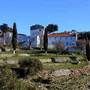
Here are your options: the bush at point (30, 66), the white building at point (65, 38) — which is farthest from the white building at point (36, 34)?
the bush at point (30, 66)

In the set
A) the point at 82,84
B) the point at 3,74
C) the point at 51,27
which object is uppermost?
the point at 51,27

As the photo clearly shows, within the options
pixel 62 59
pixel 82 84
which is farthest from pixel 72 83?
pixel 62 59

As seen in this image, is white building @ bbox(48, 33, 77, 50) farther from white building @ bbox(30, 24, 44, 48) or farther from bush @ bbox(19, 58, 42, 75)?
bush @ bbox(19, 58, 42, 75)

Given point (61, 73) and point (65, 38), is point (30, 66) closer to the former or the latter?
point (61, 73)

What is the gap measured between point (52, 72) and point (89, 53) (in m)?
20.2

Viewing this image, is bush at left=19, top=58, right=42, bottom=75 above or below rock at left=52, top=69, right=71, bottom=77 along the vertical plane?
above

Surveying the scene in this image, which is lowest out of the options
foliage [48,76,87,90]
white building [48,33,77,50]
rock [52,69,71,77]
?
foliage [48,76,87,90]

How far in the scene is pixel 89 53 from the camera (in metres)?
42.8

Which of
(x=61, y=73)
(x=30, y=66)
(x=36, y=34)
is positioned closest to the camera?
(x=61, y=73)

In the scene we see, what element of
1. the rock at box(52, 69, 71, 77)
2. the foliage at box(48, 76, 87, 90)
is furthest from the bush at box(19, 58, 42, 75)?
the foliage at box(48, 76, 87, 90)

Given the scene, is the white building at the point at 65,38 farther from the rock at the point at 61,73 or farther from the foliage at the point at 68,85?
the foliage at the point at 68,85

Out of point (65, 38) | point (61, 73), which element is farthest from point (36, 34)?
point (61, 73)

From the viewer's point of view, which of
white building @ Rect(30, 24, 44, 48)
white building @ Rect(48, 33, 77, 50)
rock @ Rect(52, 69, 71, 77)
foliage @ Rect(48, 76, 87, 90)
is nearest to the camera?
foliage @ Rect(48, 76, 87, 90)

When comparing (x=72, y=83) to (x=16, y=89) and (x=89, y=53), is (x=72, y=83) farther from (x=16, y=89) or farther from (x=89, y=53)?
(x=89, y=53)
